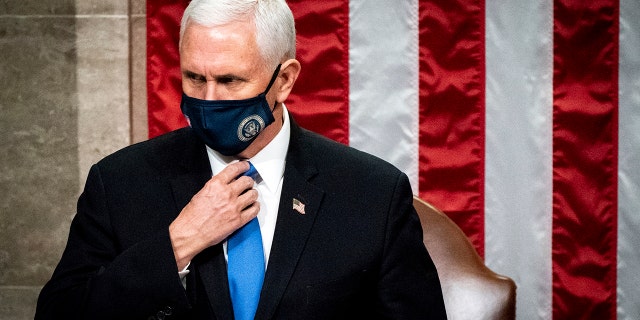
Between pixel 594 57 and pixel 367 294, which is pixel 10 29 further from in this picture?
pixel 594 57

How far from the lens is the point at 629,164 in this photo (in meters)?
2.57

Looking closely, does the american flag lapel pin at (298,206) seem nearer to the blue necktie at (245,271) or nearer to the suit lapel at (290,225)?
the suit lapel at (290,225)

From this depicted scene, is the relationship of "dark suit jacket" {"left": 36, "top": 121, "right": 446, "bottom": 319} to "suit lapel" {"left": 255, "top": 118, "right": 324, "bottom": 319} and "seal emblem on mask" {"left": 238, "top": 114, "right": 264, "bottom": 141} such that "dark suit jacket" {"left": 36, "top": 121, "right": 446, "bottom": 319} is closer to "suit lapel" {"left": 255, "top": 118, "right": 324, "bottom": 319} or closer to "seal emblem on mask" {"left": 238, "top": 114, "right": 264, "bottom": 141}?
"suit lapel" {"left": 255, "top": 118, "right": 324, "bottom": 319}

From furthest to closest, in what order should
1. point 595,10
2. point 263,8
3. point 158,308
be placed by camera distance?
1. point 595,10
2. point 263,8
3. point 158,308

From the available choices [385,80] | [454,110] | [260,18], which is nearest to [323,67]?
[385,80]

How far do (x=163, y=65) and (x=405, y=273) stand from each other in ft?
4.46

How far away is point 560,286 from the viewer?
8.52 feet

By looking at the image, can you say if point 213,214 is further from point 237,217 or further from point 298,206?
point 298,206

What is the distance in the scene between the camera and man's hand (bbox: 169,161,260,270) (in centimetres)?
142

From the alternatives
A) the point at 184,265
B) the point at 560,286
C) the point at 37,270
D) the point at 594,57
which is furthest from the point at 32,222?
the point at 594,57

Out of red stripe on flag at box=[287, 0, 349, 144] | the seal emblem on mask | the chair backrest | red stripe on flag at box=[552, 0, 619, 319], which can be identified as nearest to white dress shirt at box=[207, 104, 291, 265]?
the seal emblem on mask

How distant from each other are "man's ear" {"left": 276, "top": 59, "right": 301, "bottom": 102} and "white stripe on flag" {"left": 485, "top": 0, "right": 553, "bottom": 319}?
45.9 inches

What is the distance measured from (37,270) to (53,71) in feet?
2.50

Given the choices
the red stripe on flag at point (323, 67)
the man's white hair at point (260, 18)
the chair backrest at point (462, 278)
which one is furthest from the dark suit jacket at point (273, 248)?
the red stripe on flag at point (323, 67)
